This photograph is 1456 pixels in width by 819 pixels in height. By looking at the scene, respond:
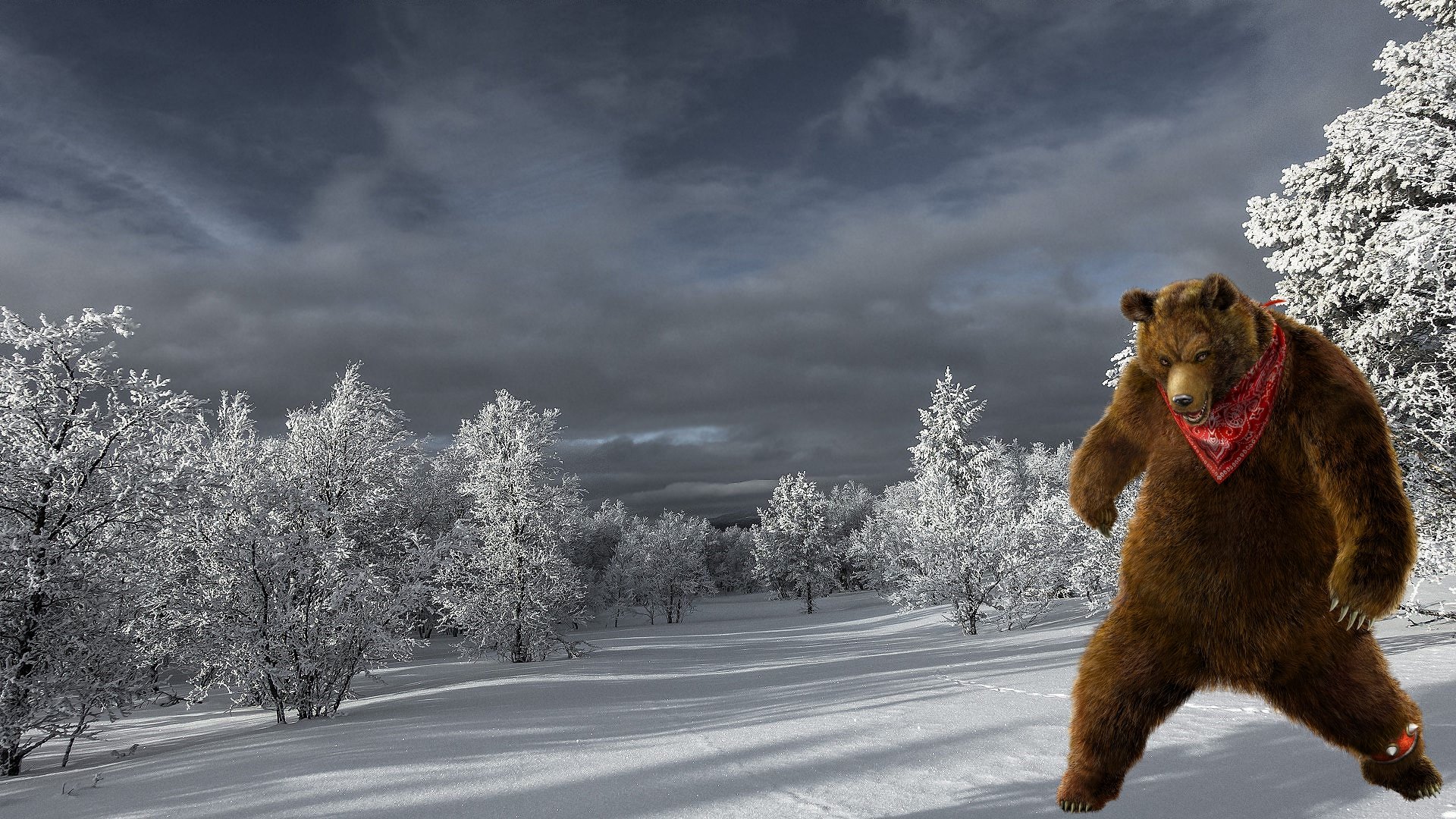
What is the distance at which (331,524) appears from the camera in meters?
12.4

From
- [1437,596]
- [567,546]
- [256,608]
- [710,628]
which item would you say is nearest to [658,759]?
[256,608]

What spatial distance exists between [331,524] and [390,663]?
1232 cm

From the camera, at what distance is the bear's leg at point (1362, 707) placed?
1.90 m

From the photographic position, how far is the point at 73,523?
8859 millimetres

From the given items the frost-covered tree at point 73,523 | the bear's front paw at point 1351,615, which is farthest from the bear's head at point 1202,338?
the frost-covered tree at point 73,523

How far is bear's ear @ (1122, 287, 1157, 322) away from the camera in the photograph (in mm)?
1920

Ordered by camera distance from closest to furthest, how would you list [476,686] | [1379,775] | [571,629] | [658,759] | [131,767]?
[1379,775] → [658,759] → [131,767] → [476,686] → [571,629]

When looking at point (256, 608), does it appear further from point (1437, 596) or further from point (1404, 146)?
point (1437, 596)

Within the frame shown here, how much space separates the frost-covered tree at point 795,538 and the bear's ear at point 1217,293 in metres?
46.5

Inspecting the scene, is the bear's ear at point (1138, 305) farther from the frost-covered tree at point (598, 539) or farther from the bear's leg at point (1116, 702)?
the frost-covered tree at point (598, 539)

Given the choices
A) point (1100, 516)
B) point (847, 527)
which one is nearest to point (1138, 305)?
point (1100, 516)

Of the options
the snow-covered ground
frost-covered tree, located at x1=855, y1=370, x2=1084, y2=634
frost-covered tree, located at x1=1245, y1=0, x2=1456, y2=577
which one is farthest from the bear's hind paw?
frost-covered tree, located at x1=855, y1=370, x2=1084, y2=634

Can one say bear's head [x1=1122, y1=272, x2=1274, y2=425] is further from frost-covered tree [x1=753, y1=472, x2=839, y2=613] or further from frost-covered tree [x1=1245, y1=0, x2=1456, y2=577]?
frost-covered tree [x1=753, y1=472, x2=839, y2=613]

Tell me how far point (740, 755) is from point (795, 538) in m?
43.0
